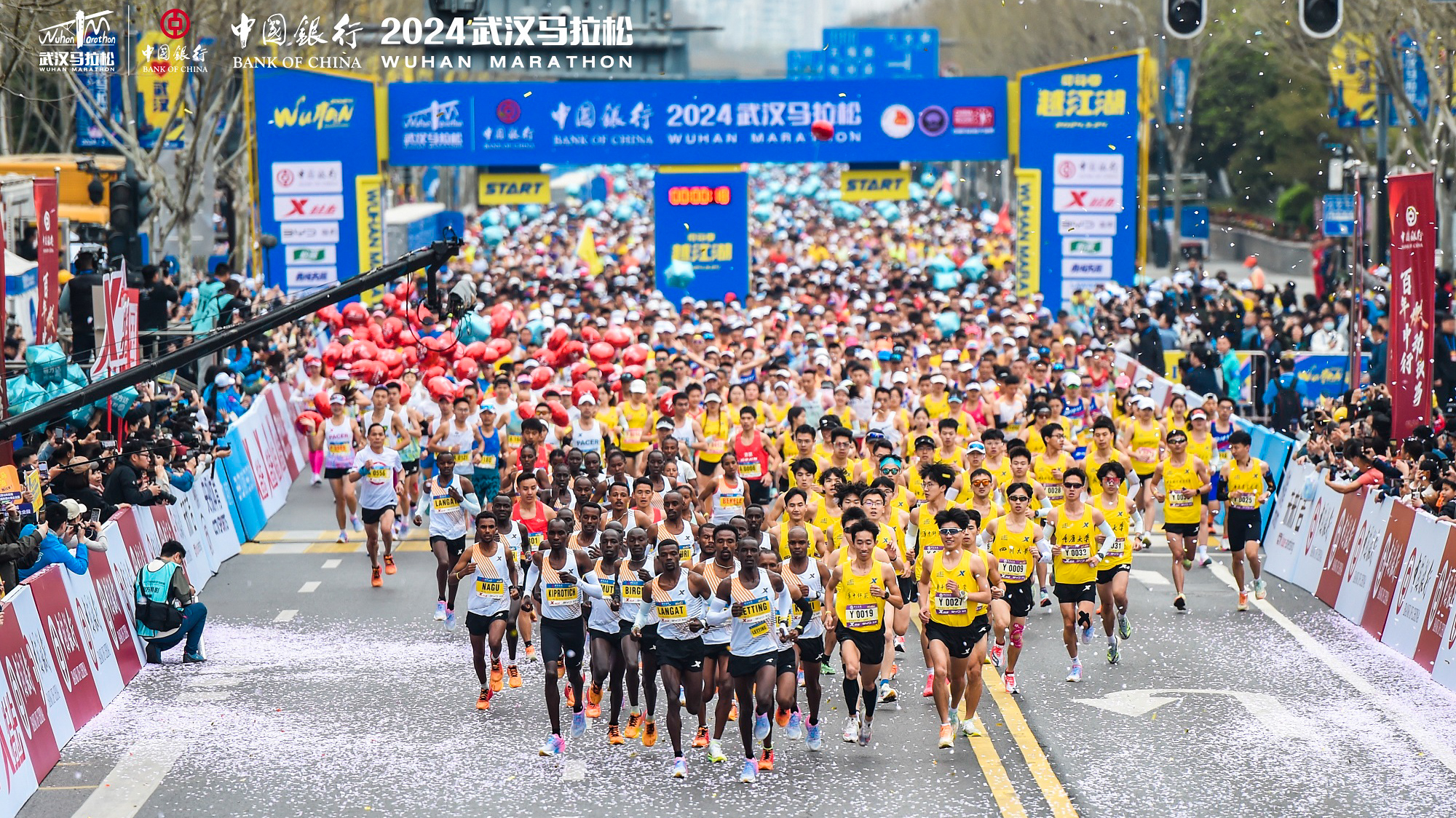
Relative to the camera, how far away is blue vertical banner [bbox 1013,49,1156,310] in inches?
1182

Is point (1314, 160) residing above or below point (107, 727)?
above

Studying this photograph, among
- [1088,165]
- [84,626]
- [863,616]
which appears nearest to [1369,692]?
[863,616]

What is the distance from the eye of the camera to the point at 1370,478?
52.4 ft

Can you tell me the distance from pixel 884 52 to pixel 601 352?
145 feet

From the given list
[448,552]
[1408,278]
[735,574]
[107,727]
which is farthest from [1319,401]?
[107,727]

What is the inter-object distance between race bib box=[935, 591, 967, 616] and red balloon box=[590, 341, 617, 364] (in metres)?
11.6

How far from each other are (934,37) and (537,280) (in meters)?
27.9

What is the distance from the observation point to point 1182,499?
1611 centimetres

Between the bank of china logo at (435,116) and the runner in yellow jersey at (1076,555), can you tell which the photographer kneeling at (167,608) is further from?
the bank of china logo at (435,116)

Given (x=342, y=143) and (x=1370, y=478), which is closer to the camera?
(x=1370, y=478)

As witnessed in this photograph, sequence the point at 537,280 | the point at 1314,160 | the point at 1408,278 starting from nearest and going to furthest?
the point at 1408,278 → the point at 537,280 → the point at 1314,160

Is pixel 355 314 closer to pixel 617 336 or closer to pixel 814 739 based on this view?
pixel 617 336

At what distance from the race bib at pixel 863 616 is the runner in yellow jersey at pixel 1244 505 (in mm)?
5389

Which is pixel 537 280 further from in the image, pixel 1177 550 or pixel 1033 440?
pixel 1177 550
